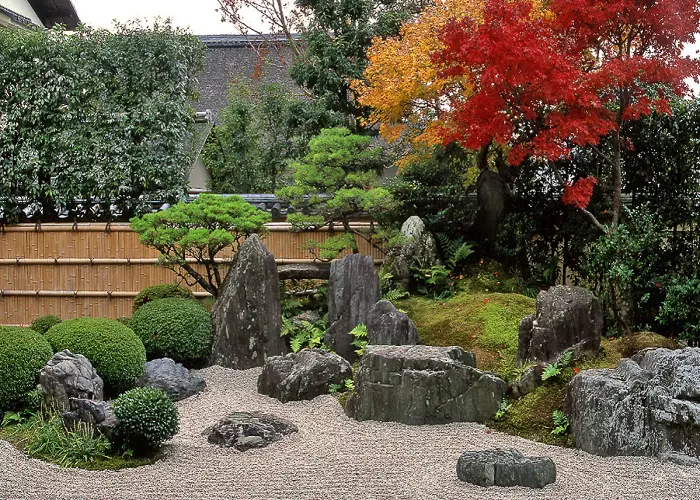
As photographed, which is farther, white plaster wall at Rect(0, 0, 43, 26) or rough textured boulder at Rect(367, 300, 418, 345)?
white plaster wall at Rect(0, 0, 43, 26)

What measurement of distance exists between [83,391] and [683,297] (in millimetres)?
7706

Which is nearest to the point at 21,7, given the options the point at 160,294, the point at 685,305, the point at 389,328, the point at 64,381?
the point at 160,294

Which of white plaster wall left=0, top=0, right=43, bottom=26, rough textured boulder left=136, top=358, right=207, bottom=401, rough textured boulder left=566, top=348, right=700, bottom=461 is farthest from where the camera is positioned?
white plaster wall left=0, top=0, right=43, bottom=26

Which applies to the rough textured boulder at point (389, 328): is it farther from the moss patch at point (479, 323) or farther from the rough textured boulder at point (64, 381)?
the rough textured boulder at point (64, 381)

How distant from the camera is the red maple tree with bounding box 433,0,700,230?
1050cm

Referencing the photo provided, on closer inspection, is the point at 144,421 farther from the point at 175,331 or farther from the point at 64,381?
the point at 175,331

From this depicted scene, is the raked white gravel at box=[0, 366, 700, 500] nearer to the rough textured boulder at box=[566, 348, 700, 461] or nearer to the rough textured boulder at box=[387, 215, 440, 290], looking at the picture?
the rough textured boulder at box=[566, 348, 700, 461]

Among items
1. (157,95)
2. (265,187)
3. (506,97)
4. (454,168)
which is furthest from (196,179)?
(506,97)

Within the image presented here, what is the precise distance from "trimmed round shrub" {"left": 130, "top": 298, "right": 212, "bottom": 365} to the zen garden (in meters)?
0.05

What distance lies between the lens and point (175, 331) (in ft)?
37.4

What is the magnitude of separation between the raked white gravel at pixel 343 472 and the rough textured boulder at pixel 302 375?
100 cm

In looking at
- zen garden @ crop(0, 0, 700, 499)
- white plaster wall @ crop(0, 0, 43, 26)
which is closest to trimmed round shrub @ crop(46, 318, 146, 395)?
zen garden @ crop(0, 0, 700, 499)

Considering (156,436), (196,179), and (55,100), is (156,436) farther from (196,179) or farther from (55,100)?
(196,179)

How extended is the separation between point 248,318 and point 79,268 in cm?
477
